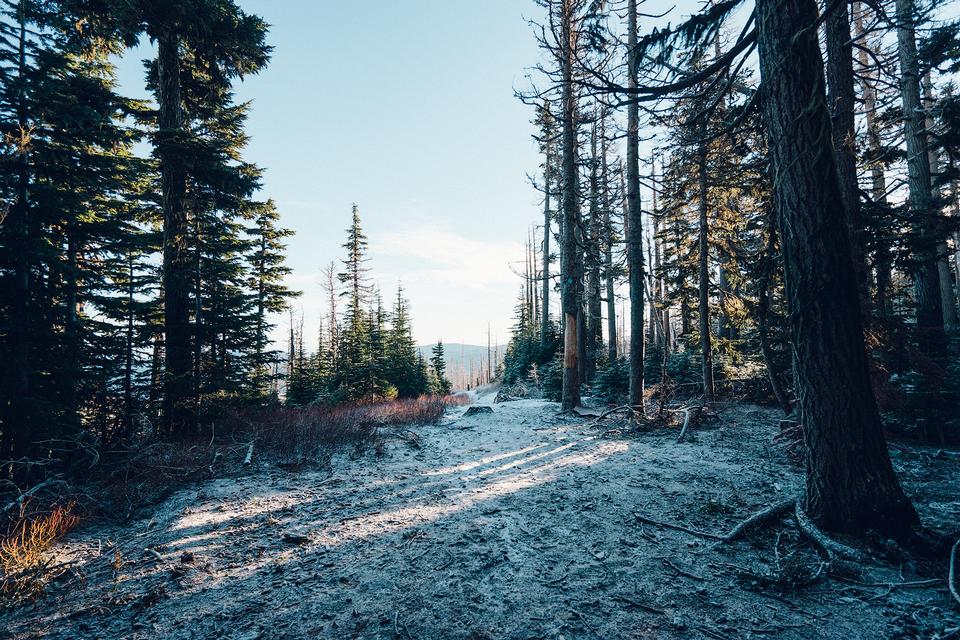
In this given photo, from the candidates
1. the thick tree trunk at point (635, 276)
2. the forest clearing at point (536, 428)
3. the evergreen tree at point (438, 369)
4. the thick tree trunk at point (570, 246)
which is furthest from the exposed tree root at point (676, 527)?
the evergreen tree at point (438, 369)

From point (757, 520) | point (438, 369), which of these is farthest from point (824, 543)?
point (438, 369)

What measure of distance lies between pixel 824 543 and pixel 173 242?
13.8 m

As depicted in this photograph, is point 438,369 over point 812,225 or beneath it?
beneath

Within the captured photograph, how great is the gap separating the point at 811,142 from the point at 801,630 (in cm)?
415

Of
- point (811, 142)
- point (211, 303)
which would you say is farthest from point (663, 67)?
point (211, 303)

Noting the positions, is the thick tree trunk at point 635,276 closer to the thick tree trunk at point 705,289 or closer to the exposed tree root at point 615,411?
the exposed tree root at point 615,411

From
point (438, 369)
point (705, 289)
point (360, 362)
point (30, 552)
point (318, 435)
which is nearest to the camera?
point (30, 552)

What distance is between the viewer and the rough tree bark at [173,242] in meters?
8.83

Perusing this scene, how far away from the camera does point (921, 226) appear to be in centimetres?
643

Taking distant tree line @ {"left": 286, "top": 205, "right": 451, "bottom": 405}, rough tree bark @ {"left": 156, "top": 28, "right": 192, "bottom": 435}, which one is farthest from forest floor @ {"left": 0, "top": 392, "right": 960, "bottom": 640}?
distant tree line @ {"left": 286, "top": 205, "right": 451, "bottom": 405}

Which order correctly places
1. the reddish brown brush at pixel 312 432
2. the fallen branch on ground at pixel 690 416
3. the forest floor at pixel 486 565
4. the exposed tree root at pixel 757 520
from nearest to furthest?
the forest floor at pixel 486 565 → the exposed tree root at pixel 757 520 → the reddish brown brush at pixel 312 432 → the fallen branch on ground at pixel 690 416

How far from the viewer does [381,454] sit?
7844mm

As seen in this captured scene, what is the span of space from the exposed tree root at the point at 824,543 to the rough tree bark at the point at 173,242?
1191cm

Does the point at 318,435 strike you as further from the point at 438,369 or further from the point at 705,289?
the point at 438,369
